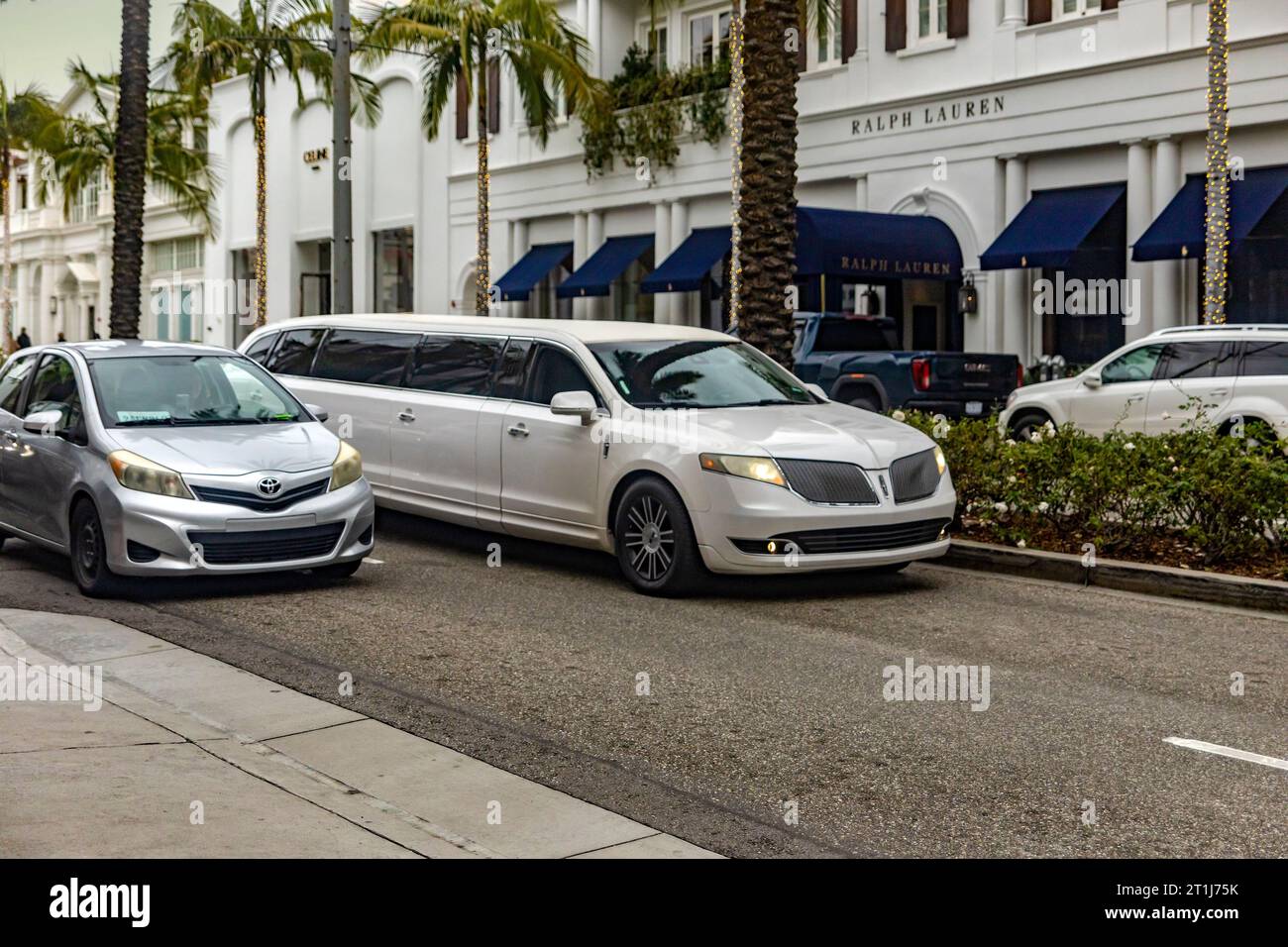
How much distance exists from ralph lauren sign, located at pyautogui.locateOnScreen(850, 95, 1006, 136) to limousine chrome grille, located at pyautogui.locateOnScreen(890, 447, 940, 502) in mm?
18782

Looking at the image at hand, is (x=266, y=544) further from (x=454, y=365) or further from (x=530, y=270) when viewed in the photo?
(x=530, y=270)

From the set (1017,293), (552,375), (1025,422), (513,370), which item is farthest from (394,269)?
(552,375)

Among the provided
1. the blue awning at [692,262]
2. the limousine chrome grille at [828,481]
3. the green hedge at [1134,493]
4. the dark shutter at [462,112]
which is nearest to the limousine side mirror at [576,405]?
the limousine chrome grille at [828,481]

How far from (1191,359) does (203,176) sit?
4169 centimetres

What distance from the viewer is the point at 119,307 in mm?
27031

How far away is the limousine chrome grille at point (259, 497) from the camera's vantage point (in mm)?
9789

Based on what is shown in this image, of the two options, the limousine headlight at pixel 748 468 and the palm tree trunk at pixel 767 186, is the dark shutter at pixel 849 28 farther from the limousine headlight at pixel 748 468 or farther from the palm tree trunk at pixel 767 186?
the limousine headlight at pixel 748 468

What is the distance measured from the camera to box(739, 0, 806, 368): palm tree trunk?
1497 centimetres

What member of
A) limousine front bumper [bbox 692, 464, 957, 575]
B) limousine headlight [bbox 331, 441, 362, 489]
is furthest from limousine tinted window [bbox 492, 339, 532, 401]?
limousine front bumper [bbox 692, 464, 957, 575]

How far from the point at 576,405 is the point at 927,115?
20.2m

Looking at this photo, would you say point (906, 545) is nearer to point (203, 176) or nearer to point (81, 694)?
point (81, 694)

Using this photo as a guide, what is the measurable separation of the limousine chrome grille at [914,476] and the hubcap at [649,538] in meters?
1.48

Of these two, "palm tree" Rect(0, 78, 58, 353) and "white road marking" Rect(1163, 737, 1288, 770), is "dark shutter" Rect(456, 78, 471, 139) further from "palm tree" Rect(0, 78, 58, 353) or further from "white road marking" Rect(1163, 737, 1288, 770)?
"white road marking" Rect(1163, 737, 1288, 770)

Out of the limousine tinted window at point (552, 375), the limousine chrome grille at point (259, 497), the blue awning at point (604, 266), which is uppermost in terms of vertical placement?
the blue awning at point (604, 266)
